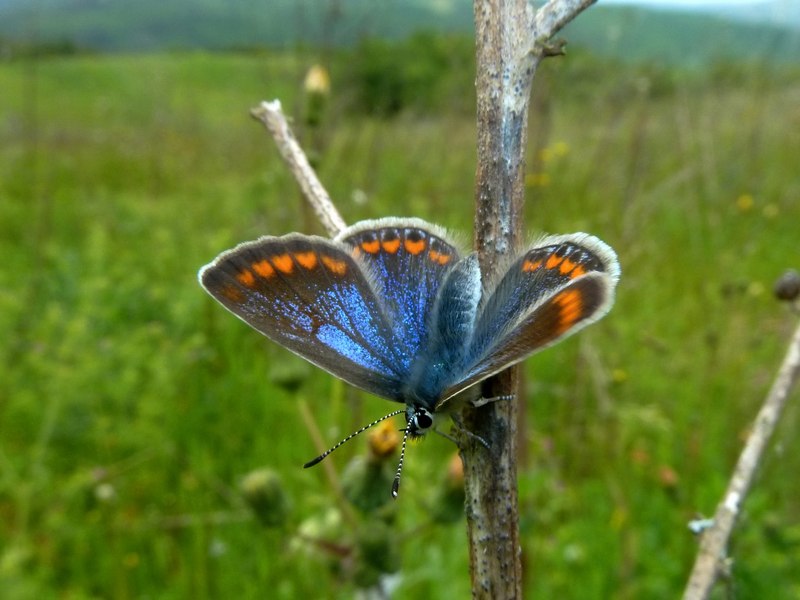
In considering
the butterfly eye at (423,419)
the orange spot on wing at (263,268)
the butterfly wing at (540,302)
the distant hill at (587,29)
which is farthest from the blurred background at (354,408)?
the orange spot on wing at (263,268)

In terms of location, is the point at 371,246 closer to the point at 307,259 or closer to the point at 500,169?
the point at 307,259

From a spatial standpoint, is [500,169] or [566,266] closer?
[500,169]

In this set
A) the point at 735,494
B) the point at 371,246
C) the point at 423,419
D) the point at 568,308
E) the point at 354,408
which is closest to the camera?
the point at 735,494

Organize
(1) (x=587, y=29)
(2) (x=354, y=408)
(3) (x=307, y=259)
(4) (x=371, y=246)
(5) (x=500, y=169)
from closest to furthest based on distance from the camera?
(5) (x=500, y=169), (3) (x=307, y=259), (4) (x=371, y=246), (2) (x=354, y=408), (1) (x=587, y=29)

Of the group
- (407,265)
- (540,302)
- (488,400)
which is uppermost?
(407,265)

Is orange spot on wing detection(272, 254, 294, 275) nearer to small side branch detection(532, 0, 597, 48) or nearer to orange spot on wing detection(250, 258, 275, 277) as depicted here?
orange spot on wing detection(250, 258, 275, 277)

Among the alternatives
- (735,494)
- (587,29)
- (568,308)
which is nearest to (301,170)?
(568,308)

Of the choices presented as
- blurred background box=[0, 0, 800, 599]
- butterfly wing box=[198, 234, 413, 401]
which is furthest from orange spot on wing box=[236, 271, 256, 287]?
blurred background box=[0, 0, 800, 599]

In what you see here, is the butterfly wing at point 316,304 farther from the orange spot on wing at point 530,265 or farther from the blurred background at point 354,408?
the blurred background at point 354,408
